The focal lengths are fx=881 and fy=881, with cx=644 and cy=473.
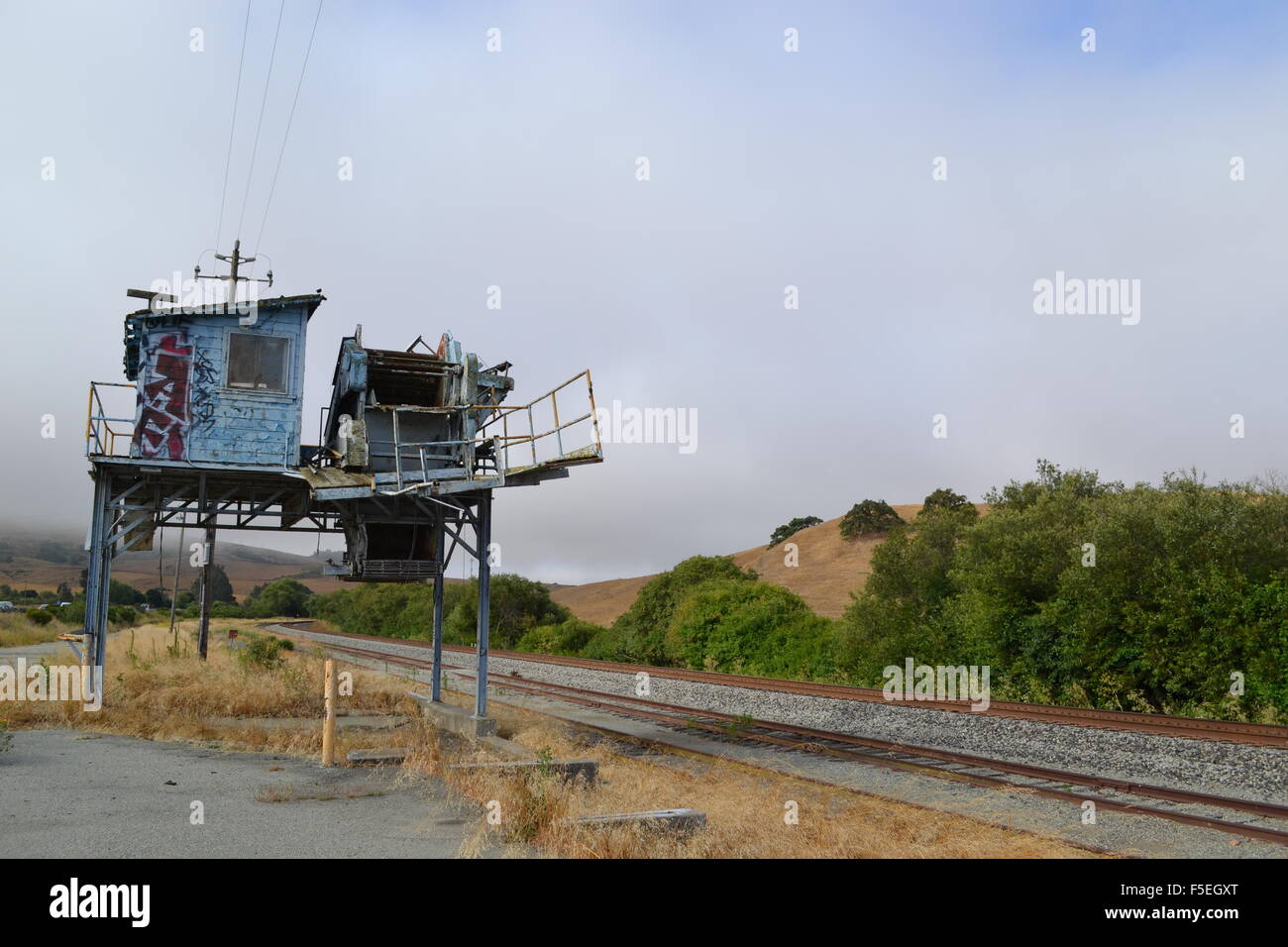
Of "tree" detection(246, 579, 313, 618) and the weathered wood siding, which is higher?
the weathered wood siding

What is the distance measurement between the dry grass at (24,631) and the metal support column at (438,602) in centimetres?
4112

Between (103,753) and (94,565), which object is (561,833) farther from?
(94,565)

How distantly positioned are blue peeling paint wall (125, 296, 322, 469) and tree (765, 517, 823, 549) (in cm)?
7438

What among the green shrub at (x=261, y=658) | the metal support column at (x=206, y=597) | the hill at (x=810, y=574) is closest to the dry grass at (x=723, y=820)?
the green shrub at (x=261, y=658)

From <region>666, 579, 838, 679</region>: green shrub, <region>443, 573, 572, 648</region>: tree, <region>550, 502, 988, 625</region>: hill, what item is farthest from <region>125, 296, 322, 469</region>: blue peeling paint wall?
<region>443, 573, 572, 648</region>: tree

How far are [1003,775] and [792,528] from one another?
77.6 metres

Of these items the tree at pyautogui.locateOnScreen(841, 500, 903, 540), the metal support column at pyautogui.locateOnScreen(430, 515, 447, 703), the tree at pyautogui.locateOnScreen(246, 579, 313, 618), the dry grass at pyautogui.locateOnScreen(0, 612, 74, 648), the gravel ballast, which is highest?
the tree at pyautogui.locateOnScreen(841, 500, 903, 540)

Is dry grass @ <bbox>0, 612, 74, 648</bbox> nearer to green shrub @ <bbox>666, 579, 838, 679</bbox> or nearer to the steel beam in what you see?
green shrub @ <bbox>666, 579, 838, 679</bbox>

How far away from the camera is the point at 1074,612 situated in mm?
20734

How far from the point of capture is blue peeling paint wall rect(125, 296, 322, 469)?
17.5 metres

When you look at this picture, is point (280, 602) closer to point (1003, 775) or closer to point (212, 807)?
point (212, 807)

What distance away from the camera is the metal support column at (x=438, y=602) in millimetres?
18516

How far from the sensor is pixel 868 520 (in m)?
75.4
